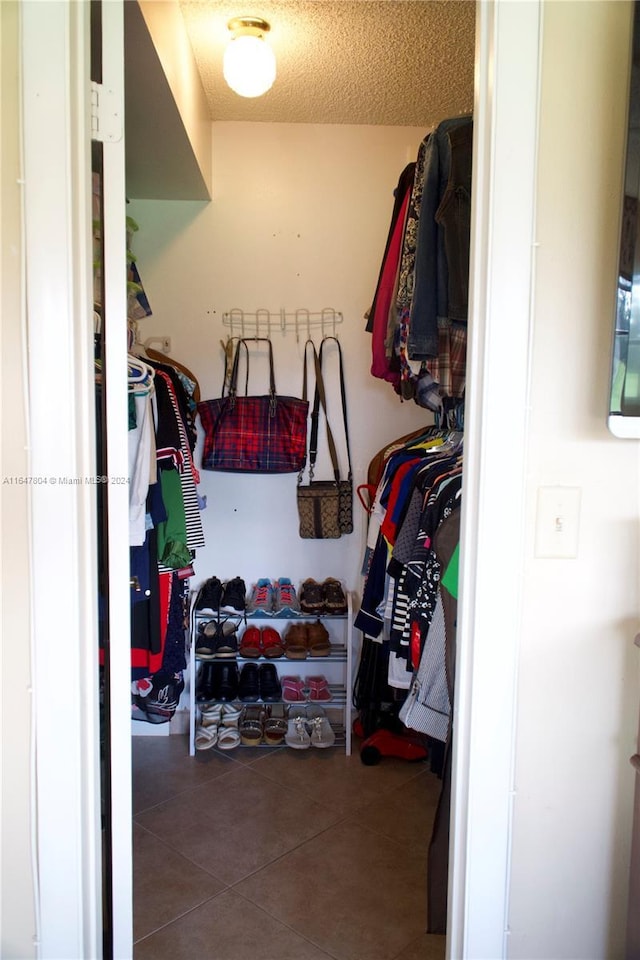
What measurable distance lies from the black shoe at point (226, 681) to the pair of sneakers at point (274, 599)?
31 cm

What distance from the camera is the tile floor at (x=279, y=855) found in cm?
178

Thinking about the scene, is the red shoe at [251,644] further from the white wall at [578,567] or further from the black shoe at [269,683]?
the white wall at [578,567]

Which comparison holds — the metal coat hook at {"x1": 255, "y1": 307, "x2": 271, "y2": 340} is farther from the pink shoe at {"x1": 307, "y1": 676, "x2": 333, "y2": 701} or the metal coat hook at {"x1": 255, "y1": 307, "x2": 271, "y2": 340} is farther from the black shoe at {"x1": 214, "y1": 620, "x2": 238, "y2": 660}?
the pink shoe at {"x1": 307, "y1": 676, "x2": 333, "y2": 701}

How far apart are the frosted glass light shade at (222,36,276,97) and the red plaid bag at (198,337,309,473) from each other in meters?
1.17

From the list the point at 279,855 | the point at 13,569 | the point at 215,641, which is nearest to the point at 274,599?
the point at 215,641

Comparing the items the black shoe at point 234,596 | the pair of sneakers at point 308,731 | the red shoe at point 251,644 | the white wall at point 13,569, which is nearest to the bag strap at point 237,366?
the black shoe at point 234,596

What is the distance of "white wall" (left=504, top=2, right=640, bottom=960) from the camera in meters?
1.09

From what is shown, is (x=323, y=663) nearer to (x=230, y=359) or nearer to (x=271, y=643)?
(x=271, y=643)

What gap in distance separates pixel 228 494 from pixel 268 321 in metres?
0.79

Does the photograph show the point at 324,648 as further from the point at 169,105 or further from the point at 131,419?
the point at 169,105

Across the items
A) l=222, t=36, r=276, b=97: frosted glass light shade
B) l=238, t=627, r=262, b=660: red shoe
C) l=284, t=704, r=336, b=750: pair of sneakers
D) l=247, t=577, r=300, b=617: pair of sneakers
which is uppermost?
l=222, t=36, r=276, b=97: frosted glass light shade

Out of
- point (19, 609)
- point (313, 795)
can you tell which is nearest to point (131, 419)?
point (19, 609)

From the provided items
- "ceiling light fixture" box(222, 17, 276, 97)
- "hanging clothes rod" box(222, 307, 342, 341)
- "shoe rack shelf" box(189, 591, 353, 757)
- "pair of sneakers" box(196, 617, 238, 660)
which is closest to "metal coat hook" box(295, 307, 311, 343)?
"hanging clothes rod" box(222, 307, 342, 341)

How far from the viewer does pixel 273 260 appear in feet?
9.71
